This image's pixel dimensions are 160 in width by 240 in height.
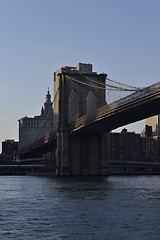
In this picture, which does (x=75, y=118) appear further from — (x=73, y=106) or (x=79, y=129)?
(x=79, y=129)

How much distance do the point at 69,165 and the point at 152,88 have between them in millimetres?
37791

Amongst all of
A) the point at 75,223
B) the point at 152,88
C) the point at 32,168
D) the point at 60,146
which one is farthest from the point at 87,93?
the point at 75,223

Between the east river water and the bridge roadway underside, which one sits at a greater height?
the bridge roadway underside

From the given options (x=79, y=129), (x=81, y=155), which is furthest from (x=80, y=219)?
(x=81, y=155)

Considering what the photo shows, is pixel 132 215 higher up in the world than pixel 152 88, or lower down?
lower down

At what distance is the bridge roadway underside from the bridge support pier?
3.03 m

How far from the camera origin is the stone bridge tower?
93.9 m

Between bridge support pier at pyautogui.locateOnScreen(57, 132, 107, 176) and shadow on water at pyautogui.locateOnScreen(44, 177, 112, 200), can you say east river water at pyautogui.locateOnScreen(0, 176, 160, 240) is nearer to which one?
shadow on water at pyautogui.locateOnScreen(44, 177, 112, 200)

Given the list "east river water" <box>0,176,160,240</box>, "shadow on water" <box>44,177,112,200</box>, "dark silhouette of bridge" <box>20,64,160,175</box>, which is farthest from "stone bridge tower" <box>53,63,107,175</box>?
"east river water" <box>0,176,160,240</box>

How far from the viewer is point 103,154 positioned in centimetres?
9619

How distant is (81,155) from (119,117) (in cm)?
2232

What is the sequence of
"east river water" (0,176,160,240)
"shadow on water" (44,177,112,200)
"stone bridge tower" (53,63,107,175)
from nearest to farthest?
"east river water" (0,176,160,240)
"shadow on water" (44,177,112,200)
"stone bridge tower" (53,63,107,175)

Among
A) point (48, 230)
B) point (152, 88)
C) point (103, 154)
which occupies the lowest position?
point (48, 230)

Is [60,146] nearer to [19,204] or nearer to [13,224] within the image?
[19,204]
